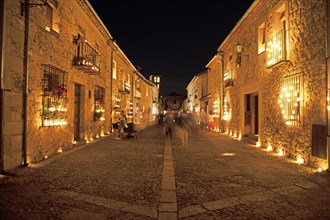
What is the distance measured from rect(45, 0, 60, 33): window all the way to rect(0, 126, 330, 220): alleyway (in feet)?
14.5

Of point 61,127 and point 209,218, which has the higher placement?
point 61,127

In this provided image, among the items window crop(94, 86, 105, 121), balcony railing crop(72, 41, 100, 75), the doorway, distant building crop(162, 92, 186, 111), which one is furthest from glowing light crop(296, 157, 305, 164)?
distant building crop(162, 92, 186, 111)

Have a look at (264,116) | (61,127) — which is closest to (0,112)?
(61,127)

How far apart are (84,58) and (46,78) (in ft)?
8.48

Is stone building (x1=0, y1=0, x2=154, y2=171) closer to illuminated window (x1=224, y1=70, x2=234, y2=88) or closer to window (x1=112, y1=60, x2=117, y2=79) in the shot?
window (x1=112, y1=60, x2=117, y2=79)

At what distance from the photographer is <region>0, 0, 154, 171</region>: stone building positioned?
545 centimetres

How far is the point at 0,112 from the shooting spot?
16.7 feet

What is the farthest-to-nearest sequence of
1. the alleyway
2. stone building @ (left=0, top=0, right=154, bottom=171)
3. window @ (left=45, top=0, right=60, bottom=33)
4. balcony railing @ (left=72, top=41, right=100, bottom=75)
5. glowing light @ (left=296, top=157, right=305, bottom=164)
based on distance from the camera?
balcony railing @ (left=72, top=41, right=100, bottom=75)
window @ (left=45, top=0, right=60, bottom=33)
glowing light @ (left=296, top=157, right=305, bottom=164)
stone building @ (left=0, top=0, right=154, bottom=171)
the alleyway

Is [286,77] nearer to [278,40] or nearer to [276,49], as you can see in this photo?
[276,49]

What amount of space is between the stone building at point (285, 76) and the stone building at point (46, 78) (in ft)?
23.9

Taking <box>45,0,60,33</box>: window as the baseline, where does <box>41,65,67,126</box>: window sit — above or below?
below

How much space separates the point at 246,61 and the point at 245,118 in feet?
9.90

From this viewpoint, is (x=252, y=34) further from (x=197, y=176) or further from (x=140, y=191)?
(x=140, y=191)

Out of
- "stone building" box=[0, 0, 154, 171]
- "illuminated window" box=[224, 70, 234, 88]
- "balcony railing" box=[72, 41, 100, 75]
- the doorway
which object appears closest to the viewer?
"stone building" box=[0, 0, 154, 171]
